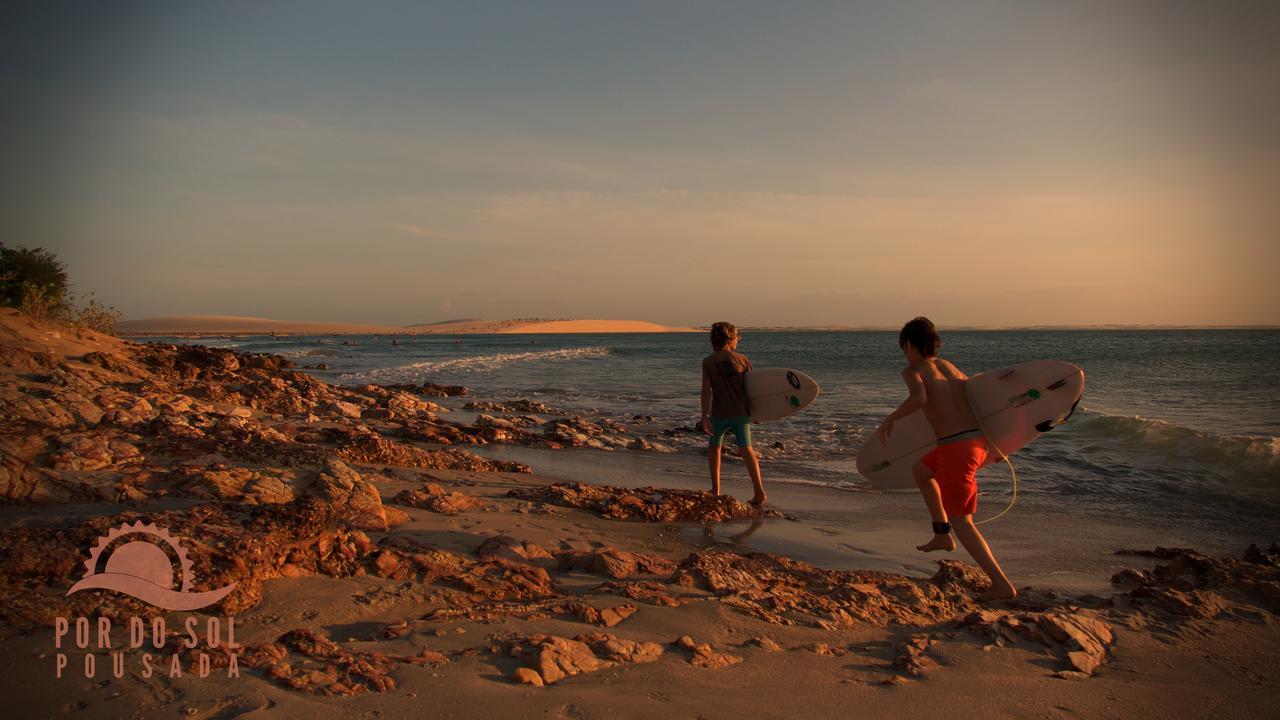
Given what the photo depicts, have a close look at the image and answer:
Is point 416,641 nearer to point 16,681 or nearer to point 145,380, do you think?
point 16,681

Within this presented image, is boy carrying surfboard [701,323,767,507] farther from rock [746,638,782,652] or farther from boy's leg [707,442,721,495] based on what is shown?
rock [746,638,782,652]

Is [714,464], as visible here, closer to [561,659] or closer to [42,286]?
[561,659]

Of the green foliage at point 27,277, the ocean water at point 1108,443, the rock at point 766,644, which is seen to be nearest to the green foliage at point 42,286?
the green foliage at point 27,277

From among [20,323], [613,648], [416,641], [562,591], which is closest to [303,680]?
[416,641]

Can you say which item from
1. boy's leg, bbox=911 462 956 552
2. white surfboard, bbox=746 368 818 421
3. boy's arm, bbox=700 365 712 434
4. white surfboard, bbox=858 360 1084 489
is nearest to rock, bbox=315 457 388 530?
boy's arm, bbox=700 365 712 434

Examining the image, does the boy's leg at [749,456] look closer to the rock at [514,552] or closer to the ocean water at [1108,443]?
the ocean water at [1108,443]

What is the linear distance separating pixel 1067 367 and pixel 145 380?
11.0 meters

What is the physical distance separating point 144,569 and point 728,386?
4.89 meters

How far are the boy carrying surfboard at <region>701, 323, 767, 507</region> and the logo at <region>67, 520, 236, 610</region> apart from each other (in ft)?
14.8

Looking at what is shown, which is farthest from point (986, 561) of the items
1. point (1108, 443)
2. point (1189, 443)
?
point (1108, 443)

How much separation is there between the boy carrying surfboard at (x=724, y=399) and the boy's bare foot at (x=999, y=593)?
2736 mm

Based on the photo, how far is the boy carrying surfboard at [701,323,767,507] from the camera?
6.71 metres

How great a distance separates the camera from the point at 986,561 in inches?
161

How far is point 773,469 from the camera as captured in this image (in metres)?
9.02
